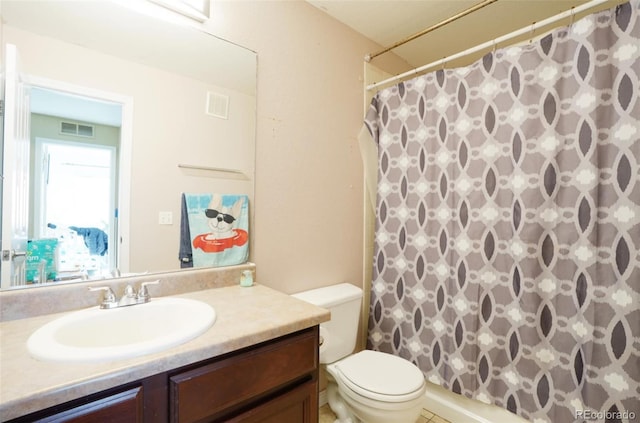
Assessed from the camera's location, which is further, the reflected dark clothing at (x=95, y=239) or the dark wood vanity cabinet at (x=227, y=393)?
the reflected dark clothing at (x=95, y=239)

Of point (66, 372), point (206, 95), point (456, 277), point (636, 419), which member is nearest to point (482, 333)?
point (456, 277)

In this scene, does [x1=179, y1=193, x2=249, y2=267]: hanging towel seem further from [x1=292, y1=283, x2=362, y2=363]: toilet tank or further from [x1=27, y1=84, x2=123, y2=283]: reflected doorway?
[x1=292, y1=283, x2=362, y2=363]: toilet tank

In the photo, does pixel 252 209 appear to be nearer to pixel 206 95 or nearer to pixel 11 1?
pixel 206 95

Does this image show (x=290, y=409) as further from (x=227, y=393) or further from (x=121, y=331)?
(x=121, y=331)

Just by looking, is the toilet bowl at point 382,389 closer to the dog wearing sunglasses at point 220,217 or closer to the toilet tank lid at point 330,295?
the toilet tank lid at point 330,295

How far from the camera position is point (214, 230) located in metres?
1.30

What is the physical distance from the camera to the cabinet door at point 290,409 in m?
0.84

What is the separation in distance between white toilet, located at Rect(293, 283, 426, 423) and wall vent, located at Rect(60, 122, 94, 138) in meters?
1.11

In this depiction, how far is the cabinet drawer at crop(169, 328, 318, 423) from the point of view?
715 millimetres

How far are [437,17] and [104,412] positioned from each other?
228 centimetres

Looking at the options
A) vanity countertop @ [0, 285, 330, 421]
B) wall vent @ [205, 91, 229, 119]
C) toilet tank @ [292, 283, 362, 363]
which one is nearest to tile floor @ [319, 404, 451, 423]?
toilet tank @ [292, 283, 362, 363]

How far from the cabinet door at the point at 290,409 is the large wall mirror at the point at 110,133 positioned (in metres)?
0.64

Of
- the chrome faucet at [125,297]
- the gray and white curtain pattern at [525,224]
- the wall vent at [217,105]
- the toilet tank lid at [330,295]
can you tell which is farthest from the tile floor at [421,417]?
the wall vent at [217,105]

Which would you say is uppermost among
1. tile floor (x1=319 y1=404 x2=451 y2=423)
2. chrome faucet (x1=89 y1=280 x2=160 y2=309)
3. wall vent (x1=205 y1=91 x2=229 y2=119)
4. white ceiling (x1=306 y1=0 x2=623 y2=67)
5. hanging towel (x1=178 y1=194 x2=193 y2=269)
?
white ceiling (x1=306 y1=0 x2=623 y2=67)
